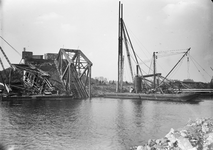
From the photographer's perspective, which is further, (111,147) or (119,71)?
(119,71)

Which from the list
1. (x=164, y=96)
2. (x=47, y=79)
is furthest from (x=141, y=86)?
(x=47, y=79)

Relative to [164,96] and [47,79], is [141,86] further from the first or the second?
[47,79]

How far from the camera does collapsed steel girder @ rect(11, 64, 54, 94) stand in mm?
60219

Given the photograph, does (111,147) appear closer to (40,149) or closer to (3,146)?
(40,149)

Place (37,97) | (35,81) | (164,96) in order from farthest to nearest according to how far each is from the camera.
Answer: (35,81)
(37,97)
(164,96)

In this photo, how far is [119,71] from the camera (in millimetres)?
66000

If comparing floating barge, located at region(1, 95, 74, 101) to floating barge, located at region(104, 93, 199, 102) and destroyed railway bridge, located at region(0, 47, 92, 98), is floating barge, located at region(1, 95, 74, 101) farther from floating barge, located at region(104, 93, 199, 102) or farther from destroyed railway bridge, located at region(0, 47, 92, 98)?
floating barge, located at region(104, 93, 199, 102)

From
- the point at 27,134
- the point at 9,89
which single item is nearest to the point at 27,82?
the point at 9,89

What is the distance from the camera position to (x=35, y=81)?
210 ft

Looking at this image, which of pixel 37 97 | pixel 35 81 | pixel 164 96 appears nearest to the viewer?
pixel 164 96

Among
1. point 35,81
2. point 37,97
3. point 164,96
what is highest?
point 35,81

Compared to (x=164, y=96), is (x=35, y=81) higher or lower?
higher

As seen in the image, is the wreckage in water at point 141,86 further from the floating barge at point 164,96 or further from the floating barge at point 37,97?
the floating barge at point 37,97

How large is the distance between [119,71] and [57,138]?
50691 mm
